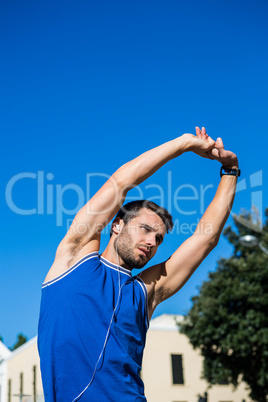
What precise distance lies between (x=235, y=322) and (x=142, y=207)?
18.2 metres

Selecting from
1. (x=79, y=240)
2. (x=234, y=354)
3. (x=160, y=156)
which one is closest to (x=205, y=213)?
(x=160, y=156)

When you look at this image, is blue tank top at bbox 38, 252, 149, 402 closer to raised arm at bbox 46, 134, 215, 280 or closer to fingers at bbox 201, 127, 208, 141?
raised arm at bbox 46, 134, 215, 280

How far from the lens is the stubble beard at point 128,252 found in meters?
3.05

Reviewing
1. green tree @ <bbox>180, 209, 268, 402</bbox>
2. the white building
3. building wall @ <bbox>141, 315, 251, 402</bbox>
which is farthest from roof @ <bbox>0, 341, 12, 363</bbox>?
green tree @ <bbox>180, 209, 268, 402</bbox>

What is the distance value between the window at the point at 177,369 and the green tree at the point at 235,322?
22.7 ft

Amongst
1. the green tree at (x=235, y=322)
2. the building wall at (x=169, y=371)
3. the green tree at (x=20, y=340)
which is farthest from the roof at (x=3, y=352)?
the green tree at (x=20, y=340)

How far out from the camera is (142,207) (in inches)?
130

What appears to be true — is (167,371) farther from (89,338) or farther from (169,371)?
(89,338)

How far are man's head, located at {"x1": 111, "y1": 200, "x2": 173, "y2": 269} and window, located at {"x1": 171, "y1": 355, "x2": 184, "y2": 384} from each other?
27150mm

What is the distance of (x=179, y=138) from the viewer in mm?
3211

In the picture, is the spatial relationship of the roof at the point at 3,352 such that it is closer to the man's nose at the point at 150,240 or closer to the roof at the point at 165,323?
the roof at the point at 165,323

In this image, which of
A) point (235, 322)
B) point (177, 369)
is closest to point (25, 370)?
point (177, 369)

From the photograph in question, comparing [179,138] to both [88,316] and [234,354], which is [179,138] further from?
[234,354]

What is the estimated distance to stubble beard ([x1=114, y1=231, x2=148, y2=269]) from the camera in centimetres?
305
